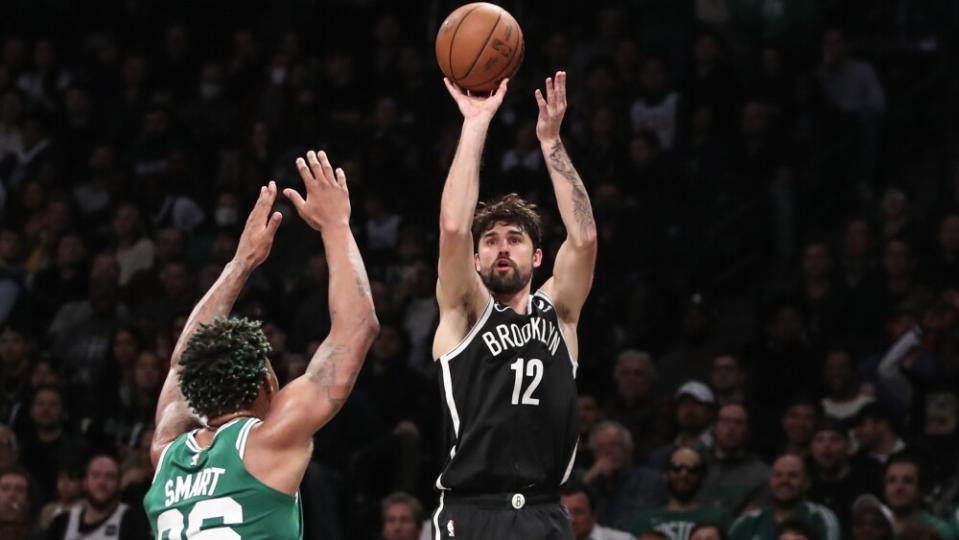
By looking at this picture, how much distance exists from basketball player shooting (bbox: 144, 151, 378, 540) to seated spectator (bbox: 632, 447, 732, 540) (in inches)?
187

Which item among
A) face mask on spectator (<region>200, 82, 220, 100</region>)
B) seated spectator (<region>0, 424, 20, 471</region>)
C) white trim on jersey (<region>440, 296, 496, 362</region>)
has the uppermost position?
face mask on spectator (<region>200, 82, 220, 100</region>)

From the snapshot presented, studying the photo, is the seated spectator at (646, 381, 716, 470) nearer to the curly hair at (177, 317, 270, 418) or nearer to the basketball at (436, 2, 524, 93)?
the basketball at (436, 2, 524, 93)

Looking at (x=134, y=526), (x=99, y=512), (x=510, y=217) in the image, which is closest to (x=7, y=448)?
(x=99, y=512)

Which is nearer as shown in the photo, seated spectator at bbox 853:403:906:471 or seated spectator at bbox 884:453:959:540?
seated spectator at bbox 884:453:959:540

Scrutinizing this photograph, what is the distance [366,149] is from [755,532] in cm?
612

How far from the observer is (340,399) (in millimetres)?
6008

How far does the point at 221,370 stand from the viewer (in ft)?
19.4

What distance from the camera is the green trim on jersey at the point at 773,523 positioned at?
33.6ft

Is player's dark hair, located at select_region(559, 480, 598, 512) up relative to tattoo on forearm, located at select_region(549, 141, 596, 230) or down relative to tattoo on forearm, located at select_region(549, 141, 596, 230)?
down

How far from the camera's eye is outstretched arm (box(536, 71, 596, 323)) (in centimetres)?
748

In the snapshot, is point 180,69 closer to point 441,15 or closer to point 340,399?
point 441,15

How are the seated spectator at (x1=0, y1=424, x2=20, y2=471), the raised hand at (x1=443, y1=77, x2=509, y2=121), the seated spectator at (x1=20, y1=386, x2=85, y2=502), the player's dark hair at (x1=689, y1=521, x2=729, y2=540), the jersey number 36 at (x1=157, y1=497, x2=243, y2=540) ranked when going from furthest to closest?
1. the seated spectator at (x1=20, y1=386, x2=85, y2=502)
2. the seated spectator at (x1=0, y1=424, x2=20, y2=471)
3. the player's dark hair at (x1=689, y1=521, x2=729, y2=540)
4. the raised hand at (x1=443, y1=77, x2=509, y2=121)
5. the jersey number 36 at (x1=157, y1=497, x2=243, y2=540)

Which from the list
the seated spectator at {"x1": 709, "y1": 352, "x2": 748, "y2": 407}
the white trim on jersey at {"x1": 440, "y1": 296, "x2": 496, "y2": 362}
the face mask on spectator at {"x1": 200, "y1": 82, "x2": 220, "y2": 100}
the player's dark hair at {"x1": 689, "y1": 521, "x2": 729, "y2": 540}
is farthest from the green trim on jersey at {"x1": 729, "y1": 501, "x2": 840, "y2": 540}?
the face mask on spectator at {"x1": 200, "y1": 82, "x2": 220, "y2": 100}

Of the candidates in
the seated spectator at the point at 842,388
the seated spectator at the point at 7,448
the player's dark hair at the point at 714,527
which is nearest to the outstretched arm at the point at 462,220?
the player's dark hair at the point at 714,527
